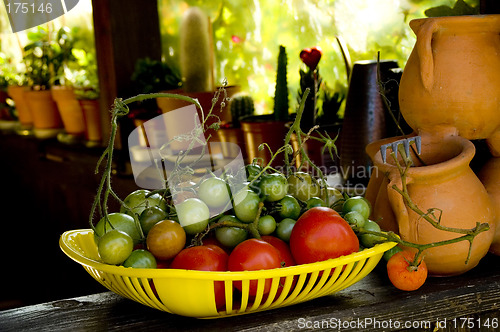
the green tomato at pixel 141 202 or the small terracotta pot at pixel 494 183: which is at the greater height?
the green tomato at pixel 141 202

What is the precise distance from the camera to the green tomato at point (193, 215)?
81cm

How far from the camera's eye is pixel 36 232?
353 centimetres

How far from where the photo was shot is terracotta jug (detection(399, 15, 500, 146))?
3.15 ft

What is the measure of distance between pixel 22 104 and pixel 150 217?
2.74 m

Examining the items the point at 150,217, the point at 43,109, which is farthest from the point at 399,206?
the point at 43,109

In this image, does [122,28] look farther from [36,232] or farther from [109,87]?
[36,232]

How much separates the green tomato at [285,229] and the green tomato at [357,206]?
3.5 inches

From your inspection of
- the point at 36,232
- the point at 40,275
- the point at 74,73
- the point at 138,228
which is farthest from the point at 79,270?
the point at 138,228

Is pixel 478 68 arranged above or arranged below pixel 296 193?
above

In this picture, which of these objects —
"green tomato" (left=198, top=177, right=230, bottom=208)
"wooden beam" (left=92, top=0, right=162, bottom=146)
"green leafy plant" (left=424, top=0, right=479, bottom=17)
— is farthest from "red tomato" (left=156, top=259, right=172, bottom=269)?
"wooden beam" (left=92, top=0, right=162, bottom=146)

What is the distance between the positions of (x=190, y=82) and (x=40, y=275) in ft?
5.43

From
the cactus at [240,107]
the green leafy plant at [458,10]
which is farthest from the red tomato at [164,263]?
the cactus at [240,107]

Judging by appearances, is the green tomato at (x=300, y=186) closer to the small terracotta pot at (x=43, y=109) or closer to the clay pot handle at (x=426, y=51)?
the clay pot handle at (x=426, y=51)

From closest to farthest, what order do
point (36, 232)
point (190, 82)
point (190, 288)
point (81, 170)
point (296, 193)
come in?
point (190, 288), point (296, 193), point (190, 82), point (81, 170), point (36, 232)
